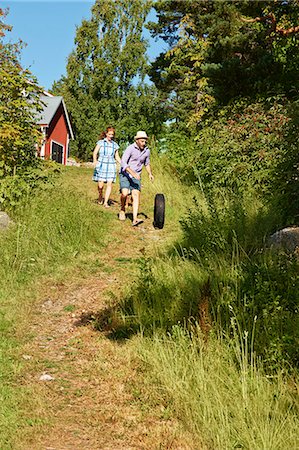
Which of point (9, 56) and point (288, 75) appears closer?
point (9, 56)

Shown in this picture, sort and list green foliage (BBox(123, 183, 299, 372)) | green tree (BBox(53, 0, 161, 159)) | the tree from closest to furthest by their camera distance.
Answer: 1. green foliage (BBox(123, 183, 299, 372))
2. the tree
3. green tree (BBox(53, 0, 161, 159))

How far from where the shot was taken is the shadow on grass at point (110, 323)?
4.45 meters

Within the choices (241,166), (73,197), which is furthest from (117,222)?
(241,166)

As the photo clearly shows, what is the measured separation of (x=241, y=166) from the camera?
9.65 metres

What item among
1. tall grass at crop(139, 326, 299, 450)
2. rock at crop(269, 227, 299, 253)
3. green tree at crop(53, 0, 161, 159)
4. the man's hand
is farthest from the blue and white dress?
green tree at crop(53, 0, 161, 159)

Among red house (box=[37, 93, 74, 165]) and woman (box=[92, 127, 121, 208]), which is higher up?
red house (box=[37, 93, 74, 165])

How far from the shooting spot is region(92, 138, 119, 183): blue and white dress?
10.6 metres

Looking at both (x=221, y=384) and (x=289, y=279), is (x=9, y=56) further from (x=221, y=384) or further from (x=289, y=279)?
(x=221, y=384)

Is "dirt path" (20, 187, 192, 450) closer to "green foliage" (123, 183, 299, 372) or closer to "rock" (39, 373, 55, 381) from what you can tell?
"rock" (39, 373, 55, 381)

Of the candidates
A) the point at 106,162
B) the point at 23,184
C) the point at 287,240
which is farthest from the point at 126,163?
the point at 287,240

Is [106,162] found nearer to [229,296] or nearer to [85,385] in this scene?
[229,296]

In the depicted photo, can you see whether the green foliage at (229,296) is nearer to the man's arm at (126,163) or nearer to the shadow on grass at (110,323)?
the shadow on grass at (110,323)

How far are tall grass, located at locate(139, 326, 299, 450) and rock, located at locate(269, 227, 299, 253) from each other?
1787 mm

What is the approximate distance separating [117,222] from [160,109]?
2754cm
